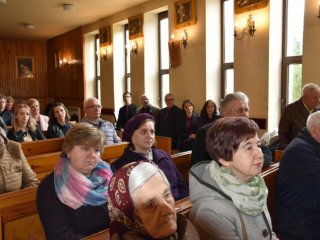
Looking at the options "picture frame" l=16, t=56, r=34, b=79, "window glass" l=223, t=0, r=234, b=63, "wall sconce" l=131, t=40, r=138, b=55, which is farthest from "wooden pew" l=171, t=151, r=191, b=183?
"picture frame" l=16, t=56, r=34, b=79

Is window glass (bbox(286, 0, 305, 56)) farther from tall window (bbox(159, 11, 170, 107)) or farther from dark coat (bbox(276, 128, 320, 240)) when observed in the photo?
dark coat (bbox(276, 128, 320, 240))

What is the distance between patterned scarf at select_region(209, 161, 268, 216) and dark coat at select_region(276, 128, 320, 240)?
742 millimetres

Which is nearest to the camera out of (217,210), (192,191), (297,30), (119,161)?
(217,210)

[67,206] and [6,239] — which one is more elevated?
[67,206]

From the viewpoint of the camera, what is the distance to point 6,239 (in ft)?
7.20

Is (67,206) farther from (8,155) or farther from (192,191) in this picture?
(8,155)

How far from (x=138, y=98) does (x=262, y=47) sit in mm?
4096

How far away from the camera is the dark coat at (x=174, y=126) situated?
6.30 meters

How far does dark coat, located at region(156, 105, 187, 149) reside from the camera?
6.30 m

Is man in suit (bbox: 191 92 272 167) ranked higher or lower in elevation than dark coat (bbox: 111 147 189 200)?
higher

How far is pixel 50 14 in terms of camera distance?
31.6ft

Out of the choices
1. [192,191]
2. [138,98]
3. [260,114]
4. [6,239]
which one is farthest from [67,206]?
[138,98]

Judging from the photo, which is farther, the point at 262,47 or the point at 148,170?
the point at 262,47

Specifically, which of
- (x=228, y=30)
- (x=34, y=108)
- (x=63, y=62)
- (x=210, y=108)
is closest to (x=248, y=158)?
(x=210, y=108)
